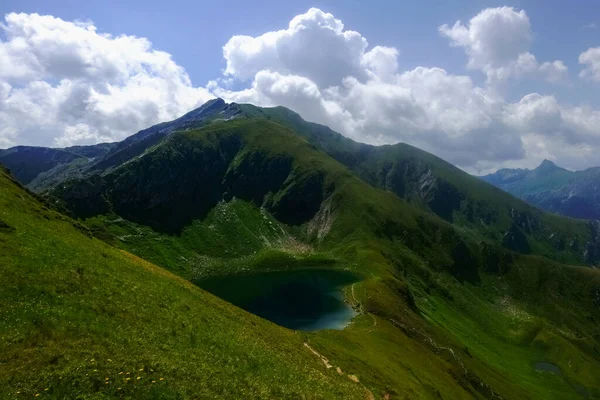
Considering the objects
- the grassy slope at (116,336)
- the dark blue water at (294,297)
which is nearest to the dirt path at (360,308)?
the dark blue water at (294,297)

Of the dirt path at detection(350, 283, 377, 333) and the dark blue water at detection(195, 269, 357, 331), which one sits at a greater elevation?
the dirt path at detection(350, 283, 377, 333)

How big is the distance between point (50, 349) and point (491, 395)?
354 ft

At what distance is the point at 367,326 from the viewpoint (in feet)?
308

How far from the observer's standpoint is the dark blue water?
358ft

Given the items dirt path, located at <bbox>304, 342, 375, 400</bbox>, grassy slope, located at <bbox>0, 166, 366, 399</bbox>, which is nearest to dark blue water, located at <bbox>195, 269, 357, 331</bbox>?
dirt path, located at <bbox>304, 342, 375, 400</bbox>

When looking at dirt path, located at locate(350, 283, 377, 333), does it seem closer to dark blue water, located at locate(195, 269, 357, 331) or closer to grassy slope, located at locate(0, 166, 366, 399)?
dark blue water, located at locate(195, 269, 357, 331)

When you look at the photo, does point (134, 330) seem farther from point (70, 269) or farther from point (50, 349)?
point (70, 269)

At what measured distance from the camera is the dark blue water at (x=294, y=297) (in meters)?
109

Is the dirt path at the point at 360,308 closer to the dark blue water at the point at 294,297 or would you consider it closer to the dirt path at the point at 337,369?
the dark blue water at the point at 294,297

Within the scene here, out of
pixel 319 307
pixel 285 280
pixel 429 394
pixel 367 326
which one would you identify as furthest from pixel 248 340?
pixel 285 280

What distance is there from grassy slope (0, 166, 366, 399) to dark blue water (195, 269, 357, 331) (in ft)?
195

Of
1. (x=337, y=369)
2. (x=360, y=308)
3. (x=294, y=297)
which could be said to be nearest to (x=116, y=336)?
(x=337, y=369)

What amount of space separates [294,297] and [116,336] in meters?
121

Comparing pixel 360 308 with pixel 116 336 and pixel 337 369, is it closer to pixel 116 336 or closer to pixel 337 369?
pixel 337 369
